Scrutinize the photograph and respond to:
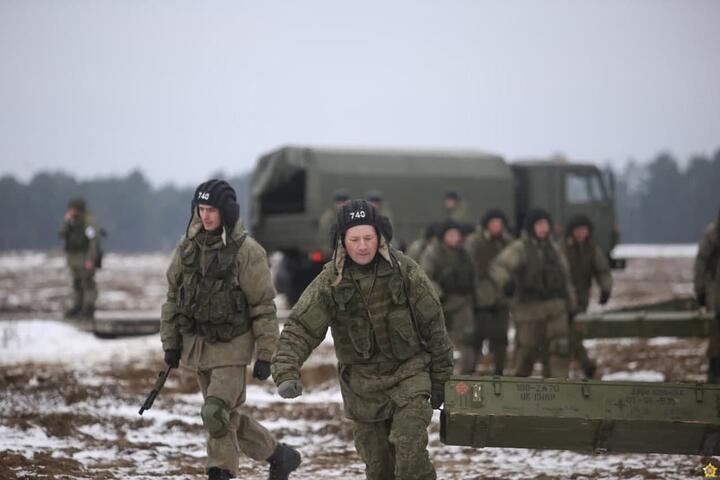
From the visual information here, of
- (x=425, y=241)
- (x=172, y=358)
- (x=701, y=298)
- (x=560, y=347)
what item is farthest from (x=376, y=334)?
(x=425, y=241)

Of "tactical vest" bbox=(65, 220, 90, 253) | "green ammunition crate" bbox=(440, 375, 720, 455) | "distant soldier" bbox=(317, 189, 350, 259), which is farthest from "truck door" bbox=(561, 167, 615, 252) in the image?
"green ammunition crate" bbox=(440, 375, 720, 455)

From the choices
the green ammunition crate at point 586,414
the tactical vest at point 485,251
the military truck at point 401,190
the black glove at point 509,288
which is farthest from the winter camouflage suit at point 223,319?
the military truck at point 401,190

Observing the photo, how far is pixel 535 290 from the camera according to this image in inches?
357

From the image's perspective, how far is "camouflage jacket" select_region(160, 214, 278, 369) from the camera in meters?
5.66

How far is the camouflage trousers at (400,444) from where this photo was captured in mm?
4582

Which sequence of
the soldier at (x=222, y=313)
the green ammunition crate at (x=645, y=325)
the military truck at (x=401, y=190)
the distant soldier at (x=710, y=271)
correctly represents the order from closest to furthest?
the soldier at (x=222, y=313)
the distant soldier at (x=710, y=271)
the green ammunition crate at (x=645, y=325)
the military truck at (x=401, y=190)

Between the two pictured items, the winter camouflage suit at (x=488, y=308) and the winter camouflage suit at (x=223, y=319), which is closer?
the winter camouflage suit at (x=223, y=319)

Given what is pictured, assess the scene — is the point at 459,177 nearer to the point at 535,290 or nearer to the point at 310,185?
the point at 310,185

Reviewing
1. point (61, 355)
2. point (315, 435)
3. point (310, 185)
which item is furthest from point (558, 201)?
point (315, 435)

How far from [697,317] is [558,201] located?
9798 millimetres

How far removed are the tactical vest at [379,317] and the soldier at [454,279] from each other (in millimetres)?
5328

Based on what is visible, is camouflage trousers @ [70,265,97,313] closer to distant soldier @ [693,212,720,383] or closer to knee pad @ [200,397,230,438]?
distant soldier @ [693,212,720,383]

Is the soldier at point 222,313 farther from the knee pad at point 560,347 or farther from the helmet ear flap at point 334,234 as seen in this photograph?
the knee pad at point 560,347

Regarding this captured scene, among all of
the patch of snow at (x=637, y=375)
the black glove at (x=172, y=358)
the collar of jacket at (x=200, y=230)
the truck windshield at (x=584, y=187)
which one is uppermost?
the truck windshield at (x=584, y=187)
